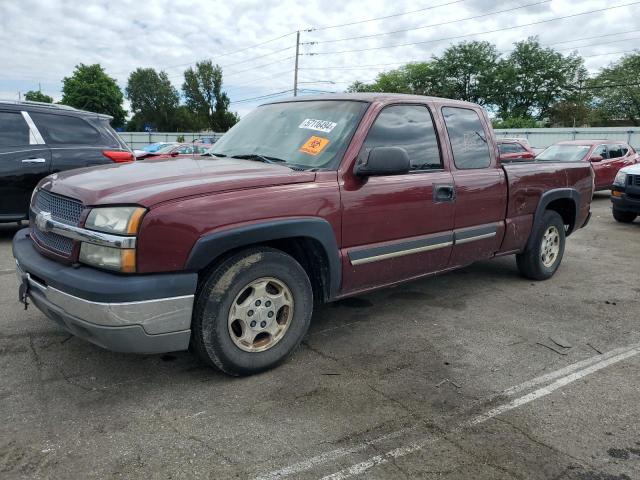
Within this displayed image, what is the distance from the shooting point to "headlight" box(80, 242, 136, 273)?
8.97 feet

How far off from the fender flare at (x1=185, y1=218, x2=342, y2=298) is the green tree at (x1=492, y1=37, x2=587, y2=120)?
6722 cm

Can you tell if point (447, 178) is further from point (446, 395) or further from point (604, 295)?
Answer: point (604, 295)

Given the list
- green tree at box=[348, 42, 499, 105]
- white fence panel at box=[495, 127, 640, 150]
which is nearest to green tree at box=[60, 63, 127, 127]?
green tree at box=[348, 42, 499, 105]

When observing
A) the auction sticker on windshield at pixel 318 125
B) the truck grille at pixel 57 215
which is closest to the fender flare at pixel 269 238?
the truck grille at pixel 57 215

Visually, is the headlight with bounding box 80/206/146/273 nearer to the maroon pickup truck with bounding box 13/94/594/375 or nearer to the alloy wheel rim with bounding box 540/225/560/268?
the maroon pickup truck with bounding box 13/94/594/375

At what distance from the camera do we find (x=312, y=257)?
3.55 m

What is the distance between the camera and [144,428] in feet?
8.88

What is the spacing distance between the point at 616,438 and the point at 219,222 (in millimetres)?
2370

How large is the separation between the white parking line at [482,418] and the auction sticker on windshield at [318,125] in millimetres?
2127

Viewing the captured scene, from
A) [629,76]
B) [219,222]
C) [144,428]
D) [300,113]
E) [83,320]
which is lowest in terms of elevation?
[144,428]

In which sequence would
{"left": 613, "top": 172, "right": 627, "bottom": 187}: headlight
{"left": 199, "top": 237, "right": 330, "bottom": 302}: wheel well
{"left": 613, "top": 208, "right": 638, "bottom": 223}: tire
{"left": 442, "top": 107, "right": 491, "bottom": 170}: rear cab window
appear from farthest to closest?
{"left": 613, "top": 208, "right": 638, "bottom": 223}: tire
{"left": 613, "top": 172, "right": 627, "bottom": 187}: headlight
{"left": 442, "top": 107, "right": 491, "bottom": 170}: rear cab window
{"left": 199, "top": 237, "right": 330, "bottom": 302}: wheel well

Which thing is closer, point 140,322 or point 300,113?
point 140,322

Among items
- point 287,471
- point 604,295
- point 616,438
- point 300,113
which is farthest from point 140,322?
point 604,295

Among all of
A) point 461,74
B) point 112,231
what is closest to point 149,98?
point 461,74
